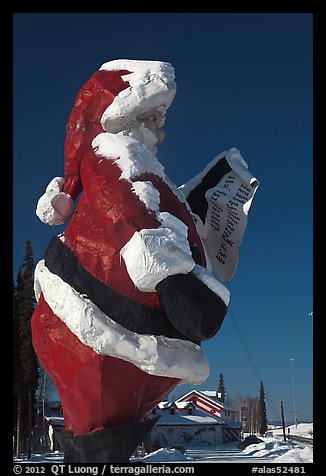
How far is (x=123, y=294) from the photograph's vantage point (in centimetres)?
245

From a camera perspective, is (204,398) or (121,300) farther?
(204,398)

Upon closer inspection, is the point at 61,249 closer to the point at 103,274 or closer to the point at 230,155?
the point at 103,274

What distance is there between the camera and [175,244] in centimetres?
235

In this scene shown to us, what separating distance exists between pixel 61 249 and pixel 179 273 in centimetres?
69

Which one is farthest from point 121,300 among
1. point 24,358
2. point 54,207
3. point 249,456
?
point 24,358

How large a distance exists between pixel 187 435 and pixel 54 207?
26.4 meters

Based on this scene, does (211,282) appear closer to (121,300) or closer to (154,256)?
(154,256)

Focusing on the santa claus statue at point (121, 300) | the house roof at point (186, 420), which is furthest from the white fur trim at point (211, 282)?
the house roof at point (186, 420)

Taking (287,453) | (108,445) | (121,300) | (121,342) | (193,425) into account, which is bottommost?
(193,425)

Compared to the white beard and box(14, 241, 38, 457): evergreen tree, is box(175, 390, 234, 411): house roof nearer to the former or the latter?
box(14, 241, 38, 457): evergreen tree

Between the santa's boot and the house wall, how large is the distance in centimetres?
2481

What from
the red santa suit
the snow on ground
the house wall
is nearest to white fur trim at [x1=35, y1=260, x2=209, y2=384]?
the red santa suit

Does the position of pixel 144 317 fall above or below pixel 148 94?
below
